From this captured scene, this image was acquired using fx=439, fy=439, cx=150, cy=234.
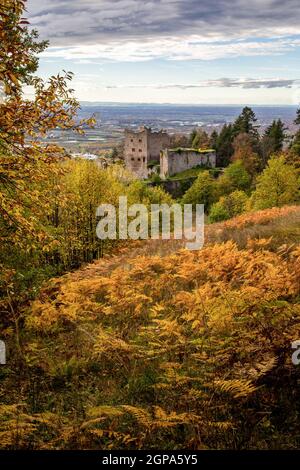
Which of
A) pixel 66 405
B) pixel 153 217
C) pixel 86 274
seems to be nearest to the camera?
pixel 66 405

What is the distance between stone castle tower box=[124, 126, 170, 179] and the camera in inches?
3703

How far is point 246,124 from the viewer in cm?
9006

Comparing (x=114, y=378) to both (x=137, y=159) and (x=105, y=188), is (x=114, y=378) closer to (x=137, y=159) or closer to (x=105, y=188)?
(x=105, y=188)

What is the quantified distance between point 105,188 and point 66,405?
22589 millimetres

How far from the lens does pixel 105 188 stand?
95.0ft

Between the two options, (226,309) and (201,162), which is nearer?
(226,309)

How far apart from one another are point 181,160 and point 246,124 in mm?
15821

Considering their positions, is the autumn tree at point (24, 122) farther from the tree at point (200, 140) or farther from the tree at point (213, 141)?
the tree at point (200, 140)

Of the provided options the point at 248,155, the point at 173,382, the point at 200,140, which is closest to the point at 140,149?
the point at 200,140

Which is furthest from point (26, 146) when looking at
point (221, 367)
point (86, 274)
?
→ point (86, 274)

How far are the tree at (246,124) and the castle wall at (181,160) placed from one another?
7.23 meters

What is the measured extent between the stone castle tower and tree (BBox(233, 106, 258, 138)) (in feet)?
56.7

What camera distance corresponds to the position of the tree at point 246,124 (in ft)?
295

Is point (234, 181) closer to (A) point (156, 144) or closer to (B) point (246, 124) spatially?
(B) point (246, 124)
